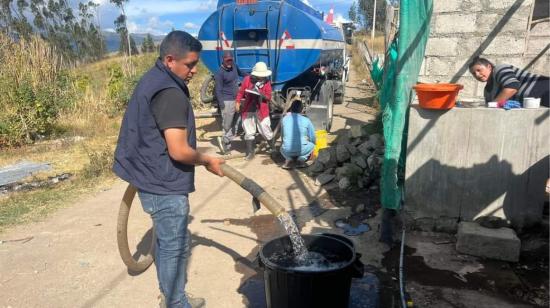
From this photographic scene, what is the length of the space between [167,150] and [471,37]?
4.17m

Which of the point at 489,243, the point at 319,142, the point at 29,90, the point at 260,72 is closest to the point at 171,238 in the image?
the point at 489,243

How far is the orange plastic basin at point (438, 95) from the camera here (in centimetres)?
363

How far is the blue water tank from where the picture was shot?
748 centimetres

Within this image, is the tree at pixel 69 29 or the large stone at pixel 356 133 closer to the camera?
the large stone at pixel 356 133

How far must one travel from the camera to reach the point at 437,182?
3.98m

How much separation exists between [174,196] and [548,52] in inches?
214

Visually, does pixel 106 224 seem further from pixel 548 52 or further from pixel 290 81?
pixel 548 52

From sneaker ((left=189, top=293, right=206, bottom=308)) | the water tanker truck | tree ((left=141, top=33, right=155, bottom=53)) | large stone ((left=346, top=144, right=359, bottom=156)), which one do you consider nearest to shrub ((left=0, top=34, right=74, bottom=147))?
the water tanker truck

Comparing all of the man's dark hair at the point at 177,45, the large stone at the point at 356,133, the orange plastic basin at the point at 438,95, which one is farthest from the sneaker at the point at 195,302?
the large stone at the point at 356,133

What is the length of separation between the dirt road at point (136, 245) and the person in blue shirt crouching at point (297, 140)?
0.53m

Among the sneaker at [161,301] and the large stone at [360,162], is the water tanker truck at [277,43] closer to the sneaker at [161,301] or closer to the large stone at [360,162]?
the large stone at [360,162]

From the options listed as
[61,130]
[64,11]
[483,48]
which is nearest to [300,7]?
[483,48]

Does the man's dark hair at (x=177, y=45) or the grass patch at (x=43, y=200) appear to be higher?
the man's dark hair at (x=177, y=45)

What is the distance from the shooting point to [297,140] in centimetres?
632
